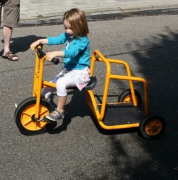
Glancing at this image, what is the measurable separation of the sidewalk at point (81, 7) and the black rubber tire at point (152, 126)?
5885 millimetres

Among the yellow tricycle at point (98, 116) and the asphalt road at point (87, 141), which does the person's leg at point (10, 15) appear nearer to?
the asphalt road at point (87, 141)

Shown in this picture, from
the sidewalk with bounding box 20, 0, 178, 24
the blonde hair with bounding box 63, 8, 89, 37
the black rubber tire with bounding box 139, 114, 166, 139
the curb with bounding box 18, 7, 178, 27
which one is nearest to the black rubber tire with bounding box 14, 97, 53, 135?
the blonde hair with bounding box 63, 8, 89, 37

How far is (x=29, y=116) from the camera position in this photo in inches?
174

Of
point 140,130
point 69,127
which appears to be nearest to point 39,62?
point 69,127

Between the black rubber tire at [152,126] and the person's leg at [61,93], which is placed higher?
the person's leg at [61,93]

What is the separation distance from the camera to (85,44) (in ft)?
14.0

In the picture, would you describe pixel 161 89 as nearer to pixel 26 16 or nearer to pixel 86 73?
pixel 86 73

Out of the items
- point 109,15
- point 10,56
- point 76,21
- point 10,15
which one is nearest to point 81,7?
point 109,15

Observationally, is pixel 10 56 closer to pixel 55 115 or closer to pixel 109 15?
pixel 55 115

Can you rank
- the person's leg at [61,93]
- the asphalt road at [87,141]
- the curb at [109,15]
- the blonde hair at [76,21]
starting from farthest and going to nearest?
1. the curb at [109,15]
2. the person's leg at [61,93]
3. the blonde hair at [76,21]
4. the asphalt road at [87,141]

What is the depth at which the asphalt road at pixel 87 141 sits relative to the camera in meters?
3.92

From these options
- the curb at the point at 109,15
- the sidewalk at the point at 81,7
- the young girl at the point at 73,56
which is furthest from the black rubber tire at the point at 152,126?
the sidewalk at the point at 81,7

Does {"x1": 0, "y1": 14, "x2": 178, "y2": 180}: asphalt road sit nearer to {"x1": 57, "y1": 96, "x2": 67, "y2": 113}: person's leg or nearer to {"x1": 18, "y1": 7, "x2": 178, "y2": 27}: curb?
{"x1": 57, "y1": 96, "x2": 67, "y2": 113}: person's leg

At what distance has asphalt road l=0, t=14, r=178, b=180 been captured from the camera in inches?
154
